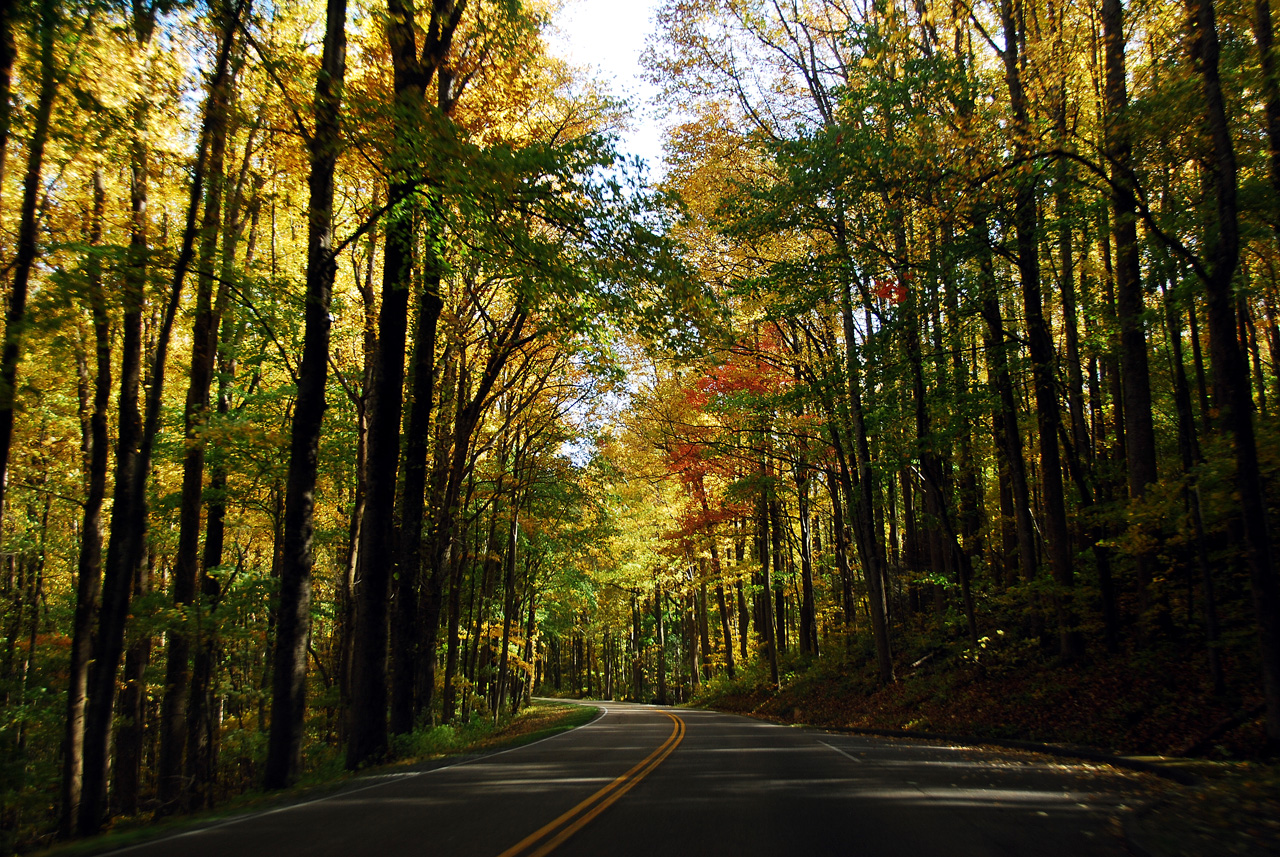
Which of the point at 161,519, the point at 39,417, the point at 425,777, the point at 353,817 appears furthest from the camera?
the point at 161,519

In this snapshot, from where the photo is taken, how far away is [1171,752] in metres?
9.38

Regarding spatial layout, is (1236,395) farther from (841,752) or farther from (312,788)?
(312,788)

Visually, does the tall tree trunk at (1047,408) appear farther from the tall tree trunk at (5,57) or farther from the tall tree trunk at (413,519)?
the tall tree trunk at (5,57)

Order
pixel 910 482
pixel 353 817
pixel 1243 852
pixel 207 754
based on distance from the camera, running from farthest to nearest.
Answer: pixel 910 482 < pixel 207 754 < pixel 353 817 < pixel 1243 852

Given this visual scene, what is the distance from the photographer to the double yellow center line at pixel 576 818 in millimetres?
4773

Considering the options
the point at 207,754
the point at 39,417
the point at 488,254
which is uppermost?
the point at 488,254

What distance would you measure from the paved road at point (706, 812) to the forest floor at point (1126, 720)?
0.54 metres

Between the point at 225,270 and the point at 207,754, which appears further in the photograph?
the point at 207,754

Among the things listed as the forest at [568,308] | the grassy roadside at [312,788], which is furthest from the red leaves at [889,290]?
the grassy roadside at [312,788]

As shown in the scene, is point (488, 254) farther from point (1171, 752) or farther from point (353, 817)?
point (1171, 752)

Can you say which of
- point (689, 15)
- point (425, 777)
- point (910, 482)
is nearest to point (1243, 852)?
point (425, 777)

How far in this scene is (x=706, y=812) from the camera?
20.1 ft

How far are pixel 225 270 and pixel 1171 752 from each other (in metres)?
15.6

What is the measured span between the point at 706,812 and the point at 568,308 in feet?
27.3
